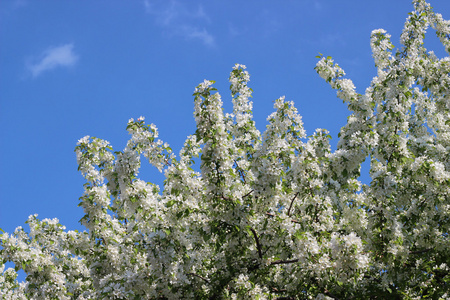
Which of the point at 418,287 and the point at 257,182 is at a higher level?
the point at 257,182

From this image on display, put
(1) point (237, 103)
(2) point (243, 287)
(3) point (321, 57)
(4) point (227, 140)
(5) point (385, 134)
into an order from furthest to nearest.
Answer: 1. (1) point (237, 103)
2. (3) point (321, 57)
3. (5) point (385, 134)
4. (4) point (227, 140)
5. (2) point (243, 287)

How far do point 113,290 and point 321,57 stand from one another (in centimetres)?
783

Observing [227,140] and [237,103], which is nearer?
[227,140]

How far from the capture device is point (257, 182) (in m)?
9.44

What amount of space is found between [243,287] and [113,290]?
103 inches

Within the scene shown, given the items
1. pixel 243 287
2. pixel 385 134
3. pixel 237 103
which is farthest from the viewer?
pixel 237 103

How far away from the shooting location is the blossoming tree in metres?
9.02

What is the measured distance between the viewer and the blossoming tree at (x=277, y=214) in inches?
355

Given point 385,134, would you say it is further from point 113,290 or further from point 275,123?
point 113,290

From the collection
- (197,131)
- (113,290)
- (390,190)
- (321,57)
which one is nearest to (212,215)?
(197,131)

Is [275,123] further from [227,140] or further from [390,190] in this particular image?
[390,190]

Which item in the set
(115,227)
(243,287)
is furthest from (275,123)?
(115,227)

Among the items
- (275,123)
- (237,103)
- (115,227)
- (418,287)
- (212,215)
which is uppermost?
(237,103)

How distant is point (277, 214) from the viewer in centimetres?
947
